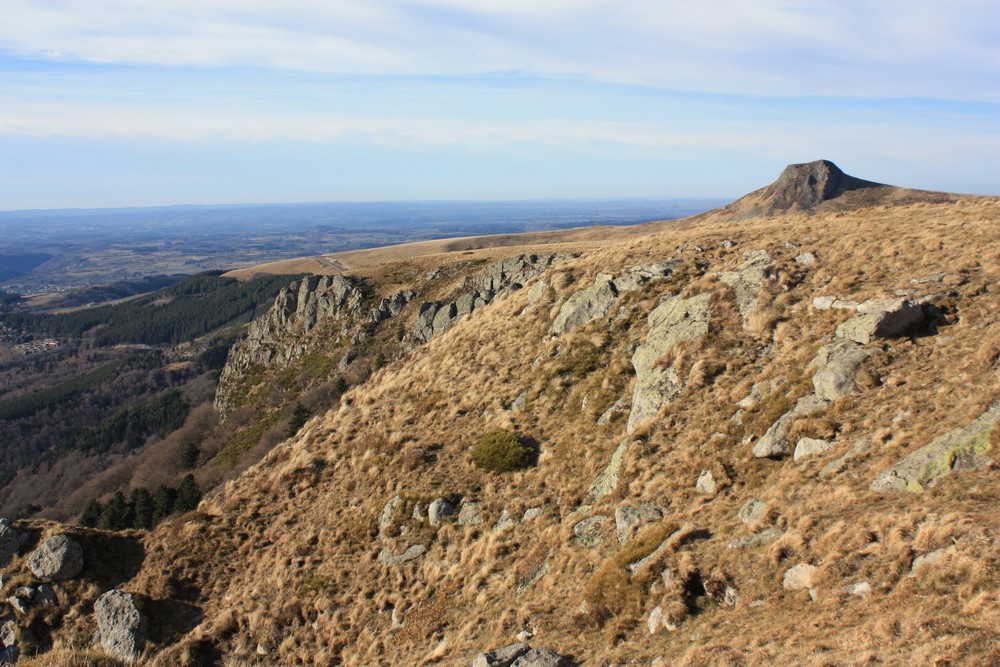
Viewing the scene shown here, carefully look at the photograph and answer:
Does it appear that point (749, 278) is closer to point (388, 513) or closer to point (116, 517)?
point (388, 513)

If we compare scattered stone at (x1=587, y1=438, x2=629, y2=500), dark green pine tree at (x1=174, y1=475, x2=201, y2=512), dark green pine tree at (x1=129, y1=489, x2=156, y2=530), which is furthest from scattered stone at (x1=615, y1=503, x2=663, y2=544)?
dark green pine tree at (x1=129, y1=489, x2=156, y2=530)

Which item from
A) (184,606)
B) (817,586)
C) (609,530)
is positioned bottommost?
(184,606)

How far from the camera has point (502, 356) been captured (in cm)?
3222

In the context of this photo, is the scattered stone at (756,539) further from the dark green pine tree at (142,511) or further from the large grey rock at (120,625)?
the dark green pine tree at (142,511)

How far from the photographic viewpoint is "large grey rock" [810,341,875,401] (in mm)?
17219

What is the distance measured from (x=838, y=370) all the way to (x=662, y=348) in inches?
310

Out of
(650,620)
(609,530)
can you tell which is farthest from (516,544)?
(650,620)

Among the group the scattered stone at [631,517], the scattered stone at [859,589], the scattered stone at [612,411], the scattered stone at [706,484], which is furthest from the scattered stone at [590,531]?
the scattered stone at [859,589]

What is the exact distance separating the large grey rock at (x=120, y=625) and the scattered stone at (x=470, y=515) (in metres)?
11.8

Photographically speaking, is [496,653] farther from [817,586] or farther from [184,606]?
[184,606]

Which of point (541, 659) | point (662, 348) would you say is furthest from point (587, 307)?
point (541, 659)

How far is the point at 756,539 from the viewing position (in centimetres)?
1359

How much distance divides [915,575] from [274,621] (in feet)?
62.7

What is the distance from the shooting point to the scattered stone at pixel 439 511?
72.6 ft
